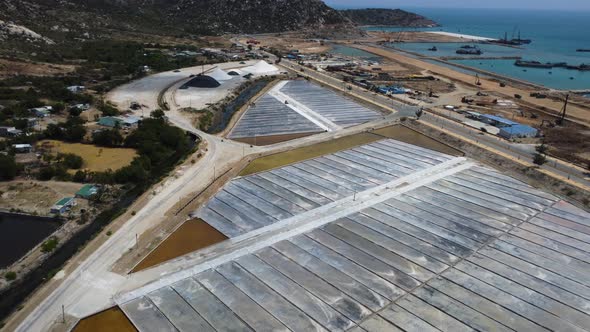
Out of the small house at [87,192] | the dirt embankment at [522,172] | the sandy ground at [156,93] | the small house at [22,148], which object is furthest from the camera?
the sandy ground at [156,93]

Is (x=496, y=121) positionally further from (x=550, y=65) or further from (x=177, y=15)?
(x=177, y=15)

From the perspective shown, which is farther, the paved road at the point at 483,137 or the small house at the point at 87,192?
the paved road at the point at 483,137

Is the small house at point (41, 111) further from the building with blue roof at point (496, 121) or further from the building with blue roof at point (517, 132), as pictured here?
the building with blue roof at point (496, 121)

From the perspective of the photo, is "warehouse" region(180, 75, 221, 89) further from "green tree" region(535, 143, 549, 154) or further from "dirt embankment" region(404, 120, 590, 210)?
"green tree" region(535, 143, 549, 154)

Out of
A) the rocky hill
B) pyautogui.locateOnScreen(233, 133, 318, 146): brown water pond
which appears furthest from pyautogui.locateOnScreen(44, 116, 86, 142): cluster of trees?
the rocky hill

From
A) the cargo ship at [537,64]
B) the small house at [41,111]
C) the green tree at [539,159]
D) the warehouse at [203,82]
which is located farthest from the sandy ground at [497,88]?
the small house at [41,111]

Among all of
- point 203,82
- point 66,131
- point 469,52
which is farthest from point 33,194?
point 469,52
